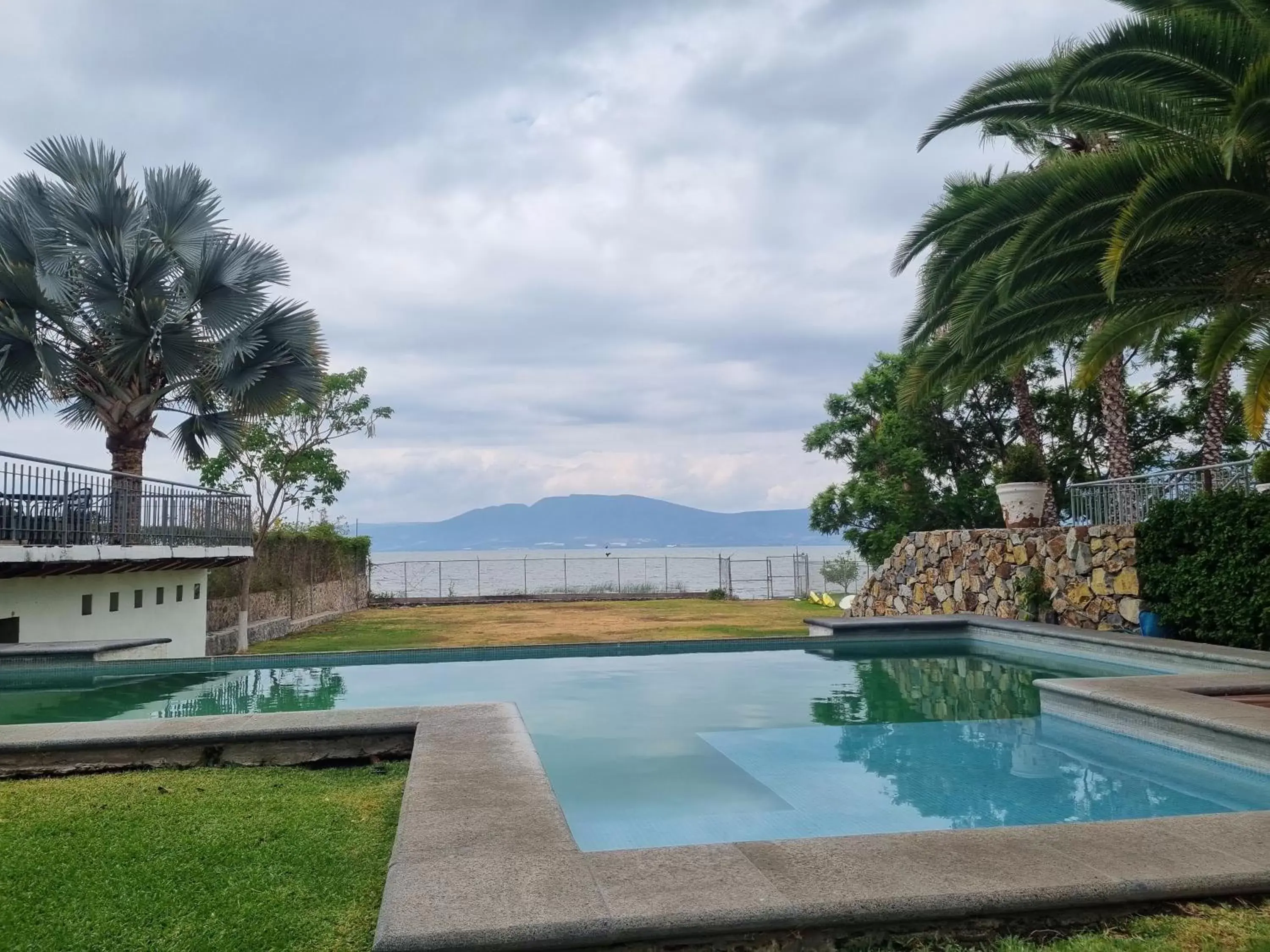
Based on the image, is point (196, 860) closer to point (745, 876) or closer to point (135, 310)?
point (745, 876)

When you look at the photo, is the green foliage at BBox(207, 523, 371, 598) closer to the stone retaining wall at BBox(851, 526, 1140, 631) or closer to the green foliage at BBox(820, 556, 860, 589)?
the stone retaining wall at BBox(851, 526, 1140, 631)

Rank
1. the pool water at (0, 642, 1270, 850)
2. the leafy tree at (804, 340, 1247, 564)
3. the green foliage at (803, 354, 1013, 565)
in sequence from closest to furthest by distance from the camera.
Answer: the pool water at (0, 642, 1270, 850) < the leafy tree at (804, 340, 1247, 564) < the green foliage at (803, 354, 1013, 565)

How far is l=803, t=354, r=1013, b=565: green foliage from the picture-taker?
2091 cm

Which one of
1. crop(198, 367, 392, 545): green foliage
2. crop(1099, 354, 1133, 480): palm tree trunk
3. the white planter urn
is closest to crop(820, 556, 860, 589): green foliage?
crop(1099, 354, 1133, 480): palm tree trunk

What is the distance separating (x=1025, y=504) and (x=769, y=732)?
9326 mm

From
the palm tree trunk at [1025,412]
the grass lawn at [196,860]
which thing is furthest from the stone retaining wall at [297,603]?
the palm tree trunk at [1025,412]

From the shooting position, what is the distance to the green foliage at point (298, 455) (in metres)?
18.9

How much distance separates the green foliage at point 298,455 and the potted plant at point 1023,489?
12394mm

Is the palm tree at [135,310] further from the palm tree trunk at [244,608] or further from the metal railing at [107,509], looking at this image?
the palm tree trunk at [244,608]

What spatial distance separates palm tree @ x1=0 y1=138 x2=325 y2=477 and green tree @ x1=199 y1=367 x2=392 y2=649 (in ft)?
12.2

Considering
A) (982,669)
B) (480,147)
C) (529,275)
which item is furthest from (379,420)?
(982,669)

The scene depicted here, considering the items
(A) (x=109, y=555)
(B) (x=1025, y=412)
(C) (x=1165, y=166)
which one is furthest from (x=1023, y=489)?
(A) (x=109, y=555)

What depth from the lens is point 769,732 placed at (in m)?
7.66

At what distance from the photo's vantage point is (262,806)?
4484 mm
